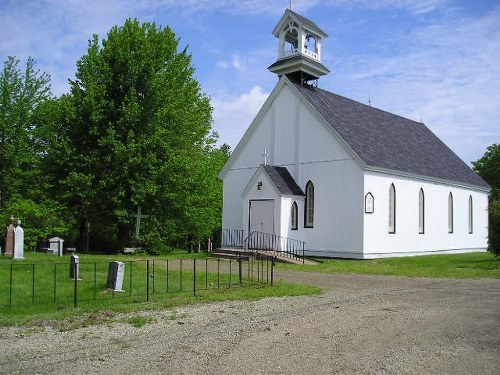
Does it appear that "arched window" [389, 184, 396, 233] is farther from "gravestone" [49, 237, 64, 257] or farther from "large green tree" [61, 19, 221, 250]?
"gravestone" [49, 237, 64, 257]

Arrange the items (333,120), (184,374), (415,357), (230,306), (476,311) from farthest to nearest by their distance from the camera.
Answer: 1. (333,120)
2. (230,306)
3. (476,311)
4. (415,357)
5. (184,374)

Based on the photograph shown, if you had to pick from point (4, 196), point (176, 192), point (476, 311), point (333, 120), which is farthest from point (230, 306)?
point (4, 196)

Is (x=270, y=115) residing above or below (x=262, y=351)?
above

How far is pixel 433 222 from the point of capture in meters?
32.4

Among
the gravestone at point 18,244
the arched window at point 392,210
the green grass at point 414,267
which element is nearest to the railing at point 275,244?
the green grass at point 414,267

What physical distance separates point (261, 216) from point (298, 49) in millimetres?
10077

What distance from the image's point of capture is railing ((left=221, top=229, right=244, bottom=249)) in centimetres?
3004

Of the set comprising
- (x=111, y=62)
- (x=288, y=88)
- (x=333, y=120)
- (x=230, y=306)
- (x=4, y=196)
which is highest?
(x=111, y=62)

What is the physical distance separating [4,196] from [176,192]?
11.6 meters

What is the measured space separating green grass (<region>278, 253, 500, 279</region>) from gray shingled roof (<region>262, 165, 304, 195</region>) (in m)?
4.09

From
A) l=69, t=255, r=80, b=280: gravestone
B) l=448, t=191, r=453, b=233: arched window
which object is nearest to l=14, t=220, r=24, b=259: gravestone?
l=69, t=255, r=80, b=280: gravestone

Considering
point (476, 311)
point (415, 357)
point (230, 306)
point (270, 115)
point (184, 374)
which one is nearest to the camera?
point (184, 374)

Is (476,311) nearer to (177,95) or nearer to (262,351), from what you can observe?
(262,351)

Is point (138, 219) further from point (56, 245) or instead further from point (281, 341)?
point (281, 341)
